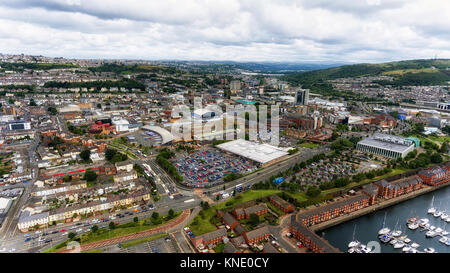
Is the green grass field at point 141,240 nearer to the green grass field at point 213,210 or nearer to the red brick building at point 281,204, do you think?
the green grass field at point 213,210

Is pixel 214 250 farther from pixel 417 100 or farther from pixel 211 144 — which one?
pixel 417 100

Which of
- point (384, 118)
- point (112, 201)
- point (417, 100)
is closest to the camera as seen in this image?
point (112, 201)

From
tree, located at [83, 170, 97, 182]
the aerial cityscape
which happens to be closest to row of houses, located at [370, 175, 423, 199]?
the aerial cityscape

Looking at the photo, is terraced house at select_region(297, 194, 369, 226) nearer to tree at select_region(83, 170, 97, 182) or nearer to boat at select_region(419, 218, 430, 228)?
boat at select_region(419, 218, 430, 228)

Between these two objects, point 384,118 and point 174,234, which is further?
point 384,118

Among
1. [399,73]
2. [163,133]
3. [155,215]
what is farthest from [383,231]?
[399,73]

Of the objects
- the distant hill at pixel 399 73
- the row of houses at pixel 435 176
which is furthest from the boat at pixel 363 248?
the distant hill at pixel 399 73

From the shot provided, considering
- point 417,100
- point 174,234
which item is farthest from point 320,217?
point 417,100
